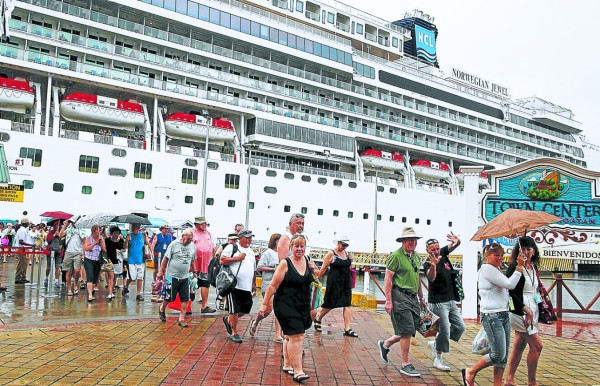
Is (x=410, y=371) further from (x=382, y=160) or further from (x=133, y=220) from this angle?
(x=382, y=160)

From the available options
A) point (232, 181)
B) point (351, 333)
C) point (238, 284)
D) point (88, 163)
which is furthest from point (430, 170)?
point (238, 284)

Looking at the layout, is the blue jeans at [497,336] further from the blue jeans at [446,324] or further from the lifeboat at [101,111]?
the lifeboat at [101,111]

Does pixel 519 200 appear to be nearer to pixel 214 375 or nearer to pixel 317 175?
pixel 214 375

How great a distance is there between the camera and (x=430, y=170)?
117ft

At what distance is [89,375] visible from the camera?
486cm

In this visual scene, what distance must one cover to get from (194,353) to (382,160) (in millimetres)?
27756

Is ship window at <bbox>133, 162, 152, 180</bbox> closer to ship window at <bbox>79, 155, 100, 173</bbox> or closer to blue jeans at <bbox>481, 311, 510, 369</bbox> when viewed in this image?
ship window at <bbox>79, 155, 100, 173</bbox>

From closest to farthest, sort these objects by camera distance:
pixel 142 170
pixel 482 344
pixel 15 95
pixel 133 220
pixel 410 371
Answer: pixel 482 344
pixel 410 371
pixel 133 220
pixel 15 95
pixel 142 170

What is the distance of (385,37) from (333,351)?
1368 inches

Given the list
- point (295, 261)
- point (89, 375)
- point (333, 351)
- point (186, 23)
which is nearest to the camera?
point (89, 375)

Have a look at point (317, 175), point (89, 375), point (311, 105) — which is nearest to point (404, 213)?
point (317, 175)

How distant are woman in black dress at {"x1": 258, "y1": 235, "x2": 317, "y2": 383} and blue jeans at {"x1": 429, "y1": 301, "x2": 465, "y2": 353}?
179 cm

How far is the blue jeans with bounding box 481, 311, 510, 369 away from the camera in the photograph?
16.1ft

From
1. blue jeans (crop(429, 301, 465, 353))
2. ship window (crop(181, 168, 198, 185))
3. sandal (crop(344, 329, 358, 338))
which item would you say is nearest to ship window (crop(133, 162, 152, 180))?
ship window (crop(181, 168, 198, 185))
